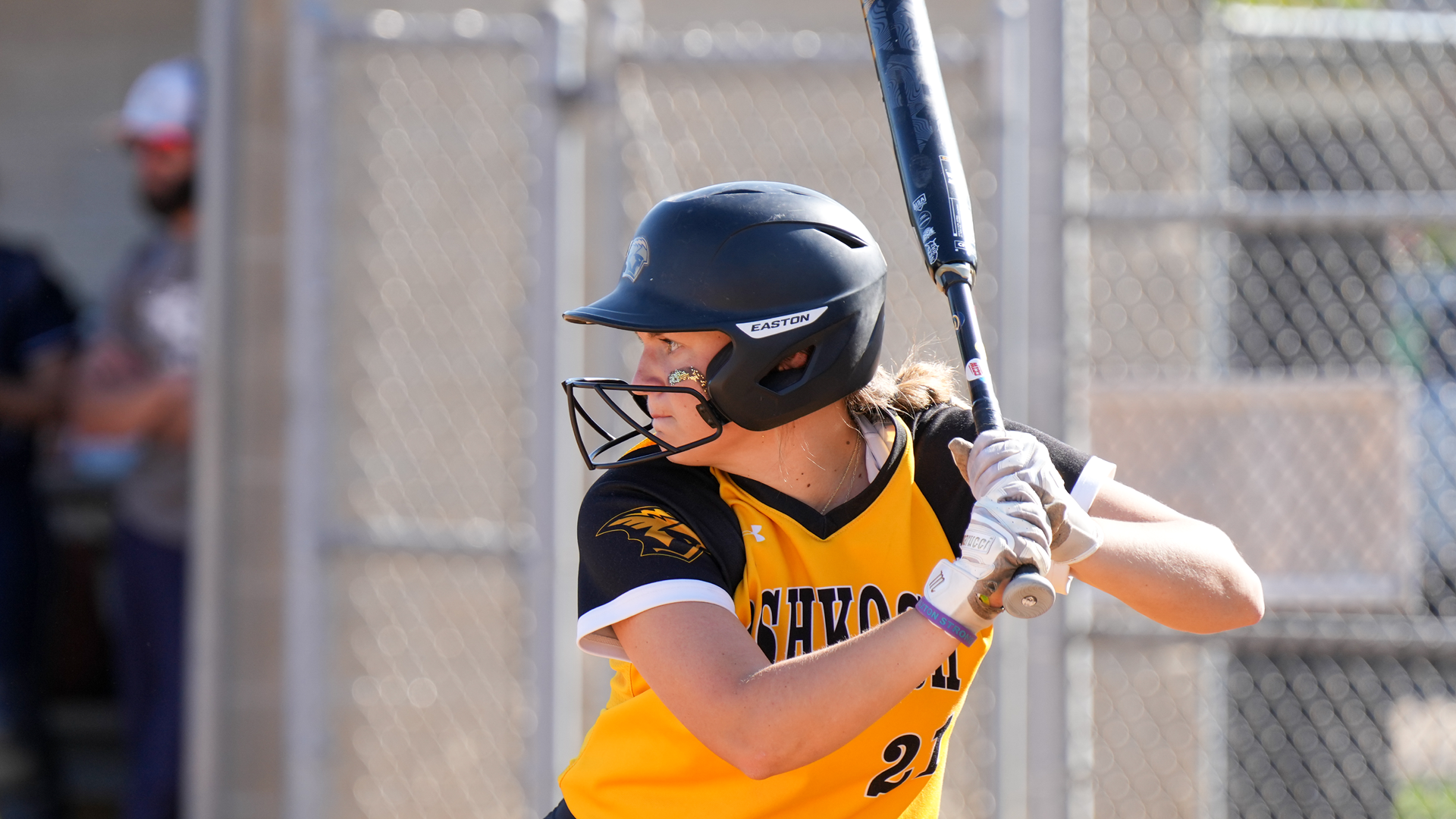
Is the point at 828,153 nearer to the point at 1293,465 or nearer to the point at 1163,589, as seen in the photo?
the point at 1293,465

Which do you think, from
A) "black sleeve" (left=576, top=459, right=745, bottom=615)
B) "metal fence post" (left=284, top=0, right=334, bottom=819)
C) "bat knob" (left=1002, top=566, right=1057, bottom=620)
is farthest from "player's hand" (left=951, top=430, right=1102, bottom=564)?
"metal fence post" (left=284, top=0, right=334, bottom=819)

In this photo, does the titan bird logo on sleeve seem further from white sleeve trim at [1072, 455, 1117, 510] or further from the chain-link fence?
the chain-link fence

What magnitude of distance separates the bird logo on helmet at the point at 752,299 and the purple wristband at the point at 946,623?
1.39 feet

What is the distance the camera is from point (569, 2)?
478 cm

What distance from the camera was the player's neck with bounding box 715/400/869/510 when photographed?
2.04 meters

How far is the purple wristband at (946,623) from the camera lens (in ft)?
5.40

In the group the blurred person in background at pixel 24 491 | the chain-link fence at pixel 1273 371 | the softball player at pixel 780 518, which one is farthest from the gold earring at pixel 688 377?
the blurred person in background at pixel 24 491

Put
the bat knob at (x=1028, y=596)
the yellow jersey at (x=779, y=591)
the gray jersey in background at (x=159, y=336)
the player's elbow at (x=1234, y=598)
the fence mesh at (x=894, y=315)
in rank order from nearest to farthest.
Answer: the bat knob at (x=1028, y=596) < the yellow jersey at (x=779, y=591) < the player's elbow at (x=1234, y=598) < the fence mesh at (x=894, y=315) < the gray jersey in background at (x=159, y=336)

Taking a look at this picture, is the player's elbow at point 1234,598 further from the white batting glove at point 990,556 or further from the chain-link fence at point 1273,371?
the chain-link fence at point 1273,371

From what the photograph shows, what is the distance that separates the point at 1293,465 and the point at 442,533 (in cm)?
270

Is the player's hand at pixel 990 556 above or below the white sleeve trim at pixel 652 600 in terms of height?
above

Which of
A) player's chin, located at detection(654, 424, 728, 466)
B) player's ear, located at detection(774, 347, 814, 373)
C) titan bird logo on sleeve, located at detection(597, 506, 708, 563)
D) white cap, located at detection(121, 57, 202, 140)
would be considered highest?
white cap, located at detection(121, 57, 202, 140)

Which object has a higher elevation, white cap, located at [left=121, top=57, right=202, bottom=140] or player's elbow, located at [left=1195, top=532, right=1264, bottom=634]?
white cap, located at [left=121, top=57, right=202, bottom=140]

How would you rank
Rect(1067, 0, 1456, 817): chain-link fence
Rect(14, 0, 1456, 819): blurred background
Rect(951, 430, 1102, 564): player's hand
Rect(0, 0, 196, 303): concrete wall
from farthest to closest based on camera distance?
Rect(0, 0, 196, 303): concrete wall < Rect(14, 0, 1456, 819): blurred background < Rect(1067, 0, 1456, 817): chain-link fence < Rect(951, 430, 1102, 564): player's hand
